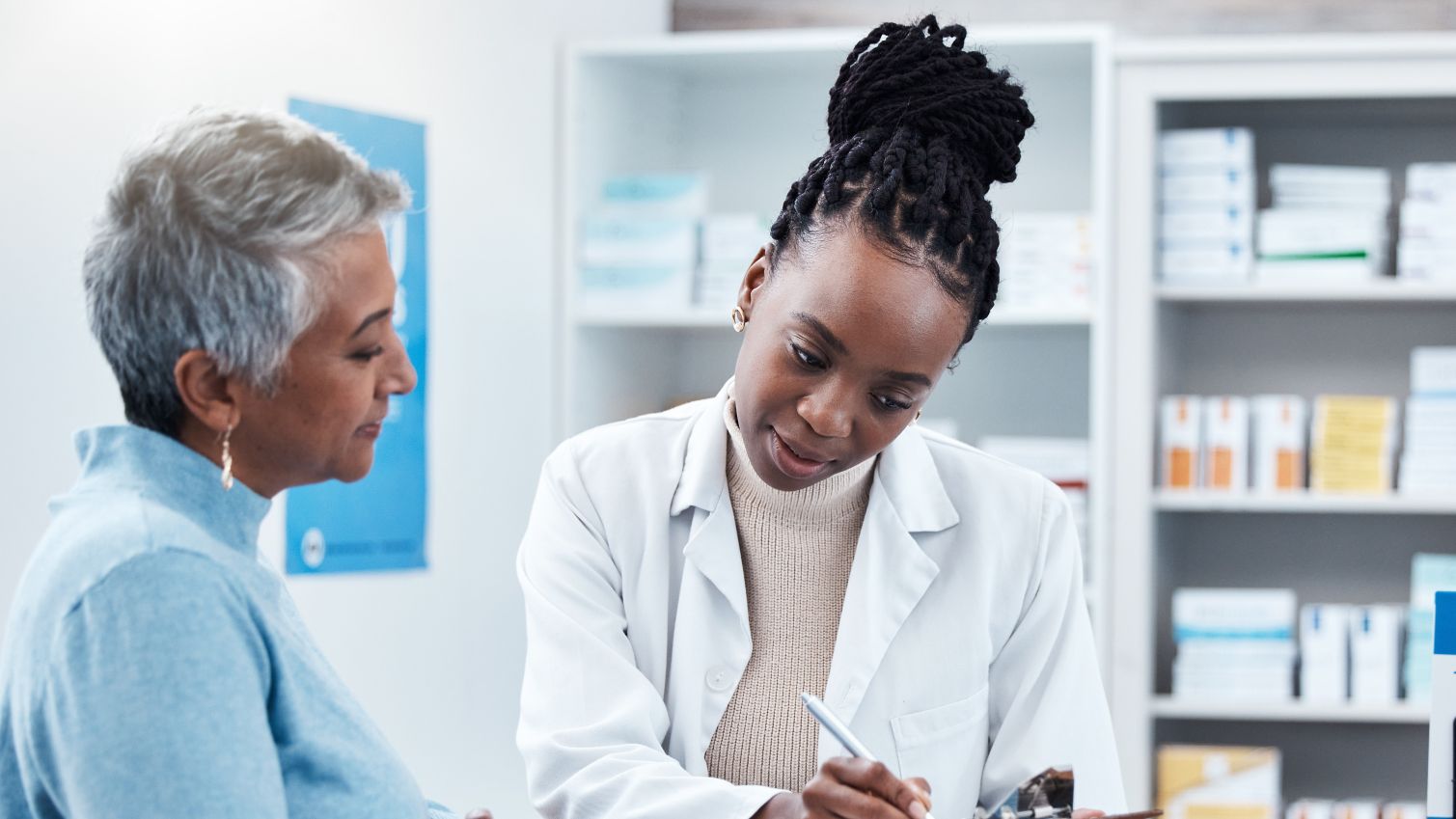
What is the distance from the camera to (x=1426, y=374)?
10.2 ft

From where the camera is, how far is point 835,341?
1.37 m

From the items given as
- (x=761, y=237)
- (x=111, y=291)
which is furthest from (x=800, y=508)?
(x=761, y=237)

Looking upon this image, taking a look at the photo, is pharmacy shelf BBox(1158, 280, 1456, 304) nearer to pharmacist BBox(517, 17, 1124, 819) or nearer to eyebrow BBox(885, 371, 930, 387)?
pharmacist BBox(517, 17, 1124, 819)

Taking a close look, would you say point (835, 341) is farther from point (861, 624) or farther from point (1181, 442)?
point (1181, 442)

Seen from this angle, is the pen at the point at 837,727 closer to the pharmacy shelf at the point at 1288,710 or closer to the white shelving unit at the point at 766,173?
the white shelving unit at the point at 766,173

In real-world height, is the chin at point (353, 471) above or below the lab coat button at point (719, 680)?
above

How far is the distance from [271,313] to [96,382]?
1.12 m

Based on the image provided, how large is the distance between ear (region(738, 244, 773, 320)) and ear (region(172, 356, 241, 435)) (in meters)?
0.60

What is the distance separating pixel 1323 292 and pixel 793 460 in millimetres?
2018

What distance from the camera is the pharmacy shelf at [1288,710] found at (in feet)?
9.99

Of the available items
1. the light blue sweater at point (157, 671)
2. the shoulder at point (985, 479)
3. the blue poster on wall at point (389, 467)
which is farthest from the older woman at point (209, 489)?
the blue poster on wall at point (389, 467)

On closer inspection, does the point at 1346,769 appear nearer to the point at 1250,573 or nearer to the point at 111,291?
the point at 1250,573

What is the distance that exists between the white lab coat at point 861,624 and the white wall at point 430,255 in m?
0.72

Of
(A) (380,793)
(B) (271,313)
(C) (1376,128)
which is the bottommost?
(A) (380,793)
